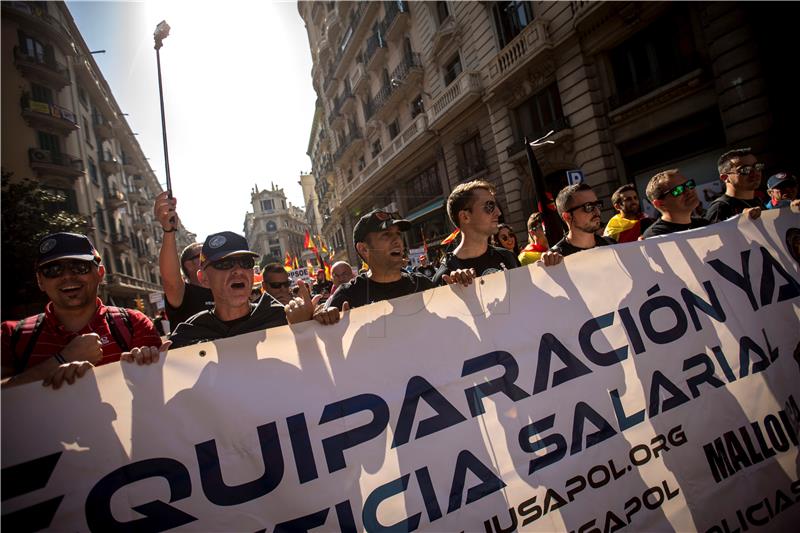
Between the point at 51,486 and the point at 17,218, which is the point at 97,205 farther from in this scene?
the point at 51,486

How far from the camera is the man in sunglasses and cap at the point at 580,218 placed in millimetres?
2725

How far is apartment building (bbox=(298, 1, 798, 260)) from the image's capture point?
802cm

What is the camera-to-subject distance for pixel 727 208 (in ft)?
11.2

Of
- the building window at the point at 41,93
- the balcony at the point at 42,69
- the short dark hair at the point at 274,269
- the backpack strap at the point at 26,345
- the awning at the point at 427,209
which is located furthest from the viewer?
the building window at the point at 41,93

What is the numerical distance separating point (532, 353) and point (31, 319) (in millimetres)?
2511

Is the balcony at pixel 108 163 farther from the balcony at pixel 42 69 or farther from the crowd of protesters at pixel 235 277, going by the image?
the crowd of protesters at pixel 235 277

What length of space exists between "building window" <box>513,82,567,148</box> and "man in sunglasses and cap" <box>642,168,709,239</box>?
9.96 metres

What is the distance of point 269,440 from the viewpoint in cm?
170

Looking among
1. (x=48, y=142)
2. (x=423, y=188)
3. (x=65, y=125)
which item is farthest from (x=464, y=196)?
(x=65, y=125)

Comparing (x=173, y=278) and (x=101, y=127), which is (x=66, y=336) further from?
(x=101, y=127)

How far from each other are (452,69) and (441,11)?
2.51 m

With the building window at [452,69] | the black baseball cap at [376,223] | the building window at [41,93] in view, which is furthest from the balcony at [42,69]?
the black baseball cap at [376,223]

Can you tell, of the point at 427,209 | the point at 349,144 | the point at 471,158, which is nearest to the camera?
the point at 471,158

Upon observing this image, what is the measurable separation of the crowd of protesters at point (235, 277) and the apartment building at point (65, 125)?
16.6 metres
